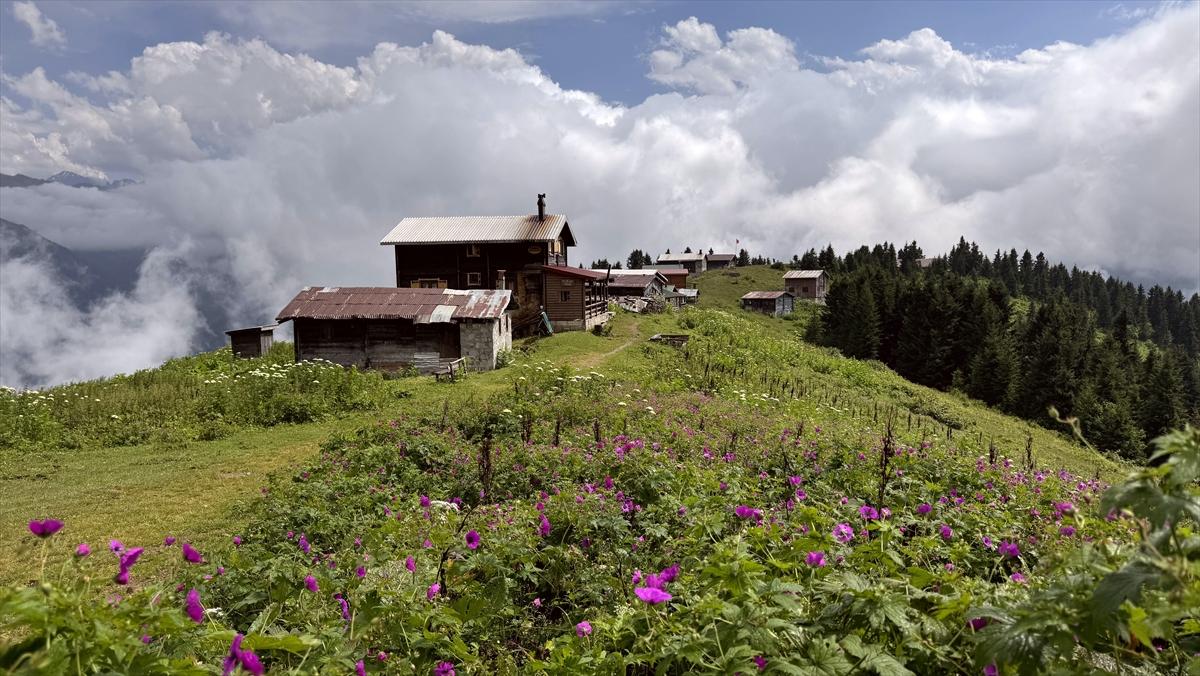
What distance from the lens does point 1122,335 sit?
215 ft

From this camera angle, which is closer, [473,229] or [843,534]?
[843,534]

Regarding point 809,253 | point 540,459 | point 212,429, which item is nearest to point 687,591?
point 540,459

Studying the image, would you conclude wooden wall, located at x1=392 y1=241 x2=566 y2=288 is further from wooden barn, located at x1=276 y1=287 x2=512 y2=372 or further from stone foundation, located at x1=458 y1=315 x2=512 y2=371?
stone foundation, located at x1=458 y1=315 x2=512 y2=371

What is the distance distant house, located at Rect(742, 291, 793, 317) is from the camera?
8206 cm

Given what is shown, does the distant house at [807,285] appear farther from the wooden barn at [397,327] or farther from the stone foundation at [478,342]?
the stone foundation at [478,342]

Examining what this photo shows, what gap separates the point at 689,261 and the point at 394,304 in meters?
101

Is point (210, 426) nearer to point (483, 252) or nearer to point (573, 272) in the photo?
point (573, 272)

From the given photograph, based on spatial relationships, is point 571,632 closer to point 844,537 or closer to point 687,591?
point 687,591

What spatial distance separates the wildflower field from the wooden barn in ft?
46.1

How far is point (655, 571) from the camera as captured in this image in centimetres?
483

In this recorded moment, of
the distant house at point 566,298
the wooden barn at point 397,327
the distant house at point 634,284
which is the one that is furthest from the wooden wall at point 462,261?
the distant house at point 634,284

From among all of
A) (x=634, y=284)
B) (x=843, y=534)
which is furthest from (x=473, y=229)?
(x=843, y=534)

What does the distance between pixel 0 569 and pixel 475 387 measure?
43.5 ft

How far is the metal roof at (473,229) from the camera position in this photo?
36312mm
